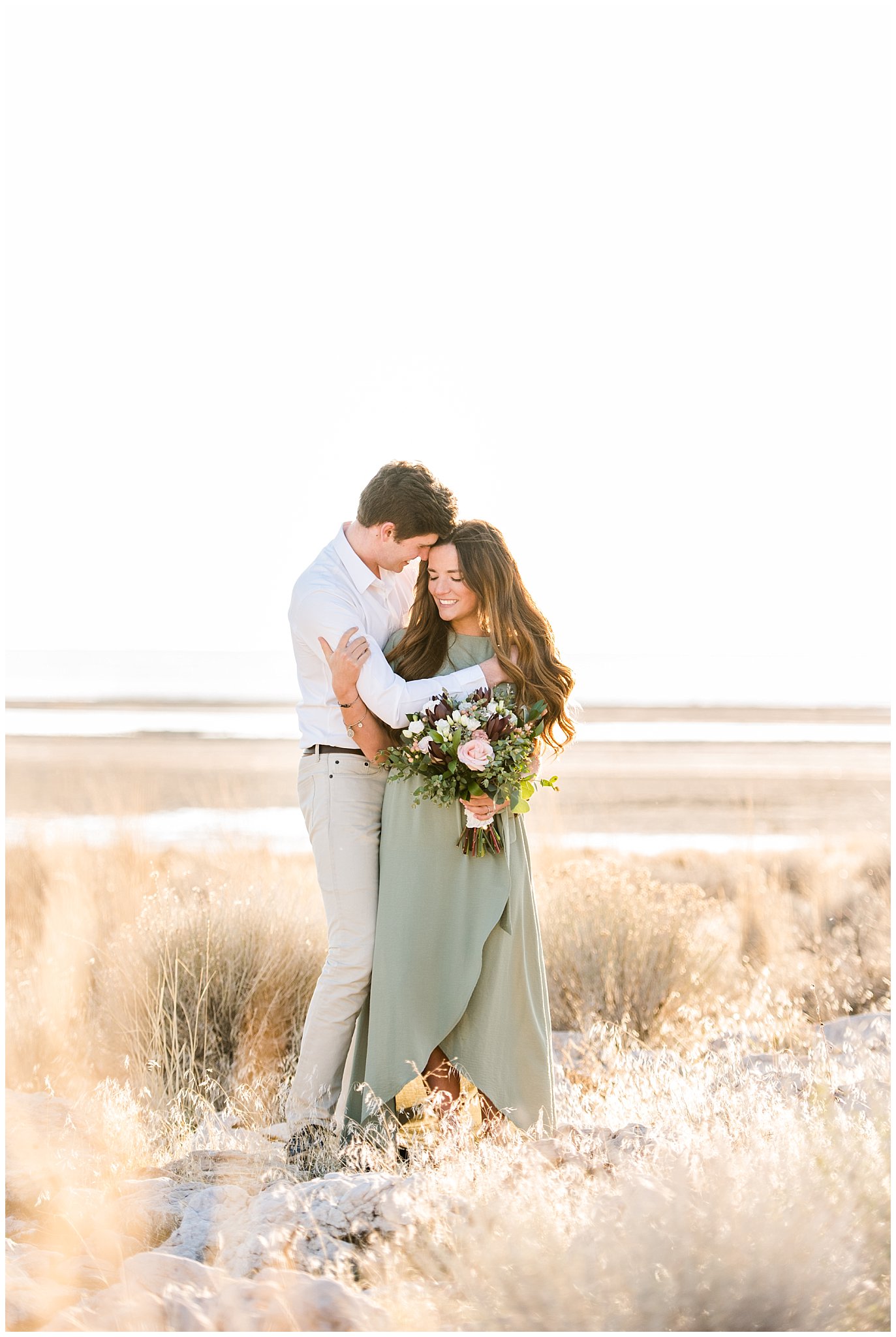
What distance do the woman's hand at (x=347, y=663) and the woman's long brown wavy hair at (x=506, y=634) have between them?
249mm

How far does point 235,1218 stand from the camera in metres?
3.41

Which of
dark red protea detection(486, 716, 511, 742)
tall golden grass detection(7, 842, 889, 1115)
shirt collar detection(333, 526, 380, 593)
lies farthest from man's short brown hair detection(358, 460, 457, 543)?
tall golden grass detection(7, 842, 889, 1115)

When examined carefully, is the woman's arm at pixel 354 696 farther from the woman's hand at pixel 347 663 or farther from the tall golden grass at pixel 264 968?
the tall golden grass at pixel 264 968

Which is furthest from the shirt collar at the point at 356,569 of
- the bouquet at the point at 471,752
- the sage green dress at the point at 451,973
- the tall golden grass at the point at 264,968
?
the tall golden grass at the point at 264,968

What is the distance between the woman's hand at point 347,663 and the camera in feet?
13.8

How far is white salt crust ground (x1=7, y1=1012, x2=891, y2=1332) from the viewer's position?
9.12 feet

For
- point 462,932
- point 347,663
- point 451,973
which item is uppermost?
point 347,663

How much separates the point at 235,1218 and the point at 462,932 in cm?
127

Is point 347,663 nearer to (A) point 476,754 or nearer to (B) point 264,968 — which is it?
(A) point 476,754

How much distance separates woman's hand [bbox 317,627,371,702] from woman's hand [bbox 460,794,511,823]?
0.58 meters

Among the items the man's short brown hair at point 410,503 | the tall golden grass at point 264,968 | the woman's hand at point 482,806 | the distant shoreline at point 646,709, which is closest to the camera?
the woman's hand at point 482,806

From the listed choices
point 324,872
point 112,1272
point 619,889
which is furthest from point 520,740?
point 619,889

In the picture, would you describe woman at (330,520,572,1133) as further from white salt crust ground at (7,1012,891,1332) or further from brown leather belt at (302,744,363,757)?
white salt crust ground at (7,1012,891,1332)

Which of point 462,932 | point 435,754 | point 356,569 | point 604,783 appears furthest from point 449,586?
point 604,783
